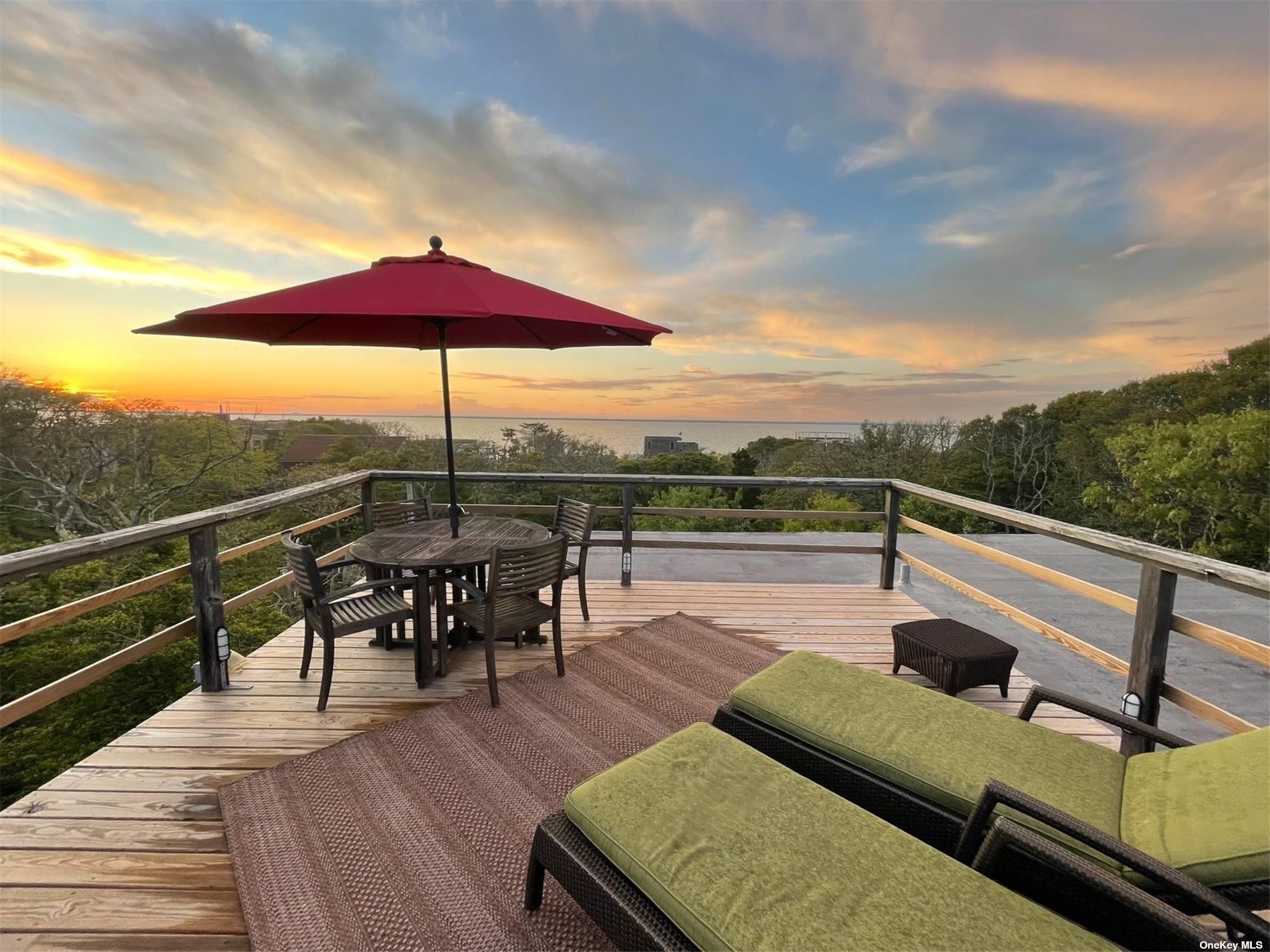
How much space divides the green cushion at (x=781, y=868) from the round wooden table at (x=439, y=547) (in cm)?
160

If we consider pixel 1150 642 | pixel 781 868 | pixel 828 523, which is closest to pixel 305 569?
pixel 781 868

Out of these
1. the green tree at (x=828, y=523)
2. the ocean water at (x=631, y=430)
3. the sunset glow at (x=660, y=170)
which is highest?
the sunset glow at (x=660, y=170)

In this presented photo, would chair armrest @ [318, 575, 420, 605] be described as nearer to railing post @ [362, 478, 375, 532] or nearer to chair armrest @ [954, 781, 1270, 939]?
railing post @ [362, 478, 375, 532]

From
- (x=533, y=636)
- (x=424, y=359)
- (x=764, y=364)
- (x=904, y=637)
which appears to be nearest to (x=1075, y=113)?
→ (x=764, y=364)

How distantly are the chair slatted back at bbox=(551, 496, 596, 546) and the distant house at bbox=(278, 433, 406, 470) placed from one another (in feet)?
41.6

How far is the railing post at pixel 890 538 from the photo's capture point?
4309 millimetres

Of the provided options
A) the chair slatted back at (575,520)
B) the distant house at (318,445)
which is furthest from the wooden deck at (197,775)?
the distant house at (318,445)

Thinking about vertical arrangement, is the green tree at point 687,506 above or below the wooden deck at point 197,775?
below

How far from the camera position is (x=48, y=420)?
32.9 feet

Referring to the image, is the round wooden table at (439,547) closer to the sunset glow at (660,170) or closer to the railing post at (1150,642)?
the sunset glow at (660,170)

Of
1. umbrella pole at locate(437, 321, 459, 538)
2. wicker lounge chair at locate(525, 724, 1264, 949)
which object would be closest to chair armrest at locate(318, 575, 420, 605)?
umbrella pole at locate(437, 321, 459, 538)

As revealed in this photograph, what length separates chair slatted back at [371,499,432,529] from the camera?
12.4 feet

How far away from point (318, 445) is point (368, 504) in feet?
40.6

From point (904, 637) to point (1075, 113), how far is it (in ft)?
23.0
